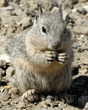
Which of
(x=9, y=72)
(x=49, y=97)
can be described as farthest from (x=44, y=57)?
(x=9, y=72)

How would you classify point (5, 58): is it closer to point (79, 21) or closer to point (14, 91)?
point (14, 91)

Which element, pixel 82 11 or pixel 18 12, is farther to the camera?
pixel 82 11

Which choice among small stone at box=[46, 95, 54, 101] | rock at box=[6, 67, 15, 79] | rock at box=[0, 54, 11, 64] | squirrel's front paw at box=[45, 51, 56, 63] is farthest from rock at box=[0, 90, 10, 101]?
squirrel's front paw at box=[45, 51, 56, 63]

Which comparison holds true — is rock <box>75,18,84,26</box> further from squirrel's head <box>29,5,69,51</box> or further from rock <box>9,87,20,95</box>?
rock <box>9,87,20,95</box>

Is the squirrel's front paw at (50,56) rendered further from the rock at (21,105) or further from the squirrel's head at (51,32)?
the rock at (21,105)

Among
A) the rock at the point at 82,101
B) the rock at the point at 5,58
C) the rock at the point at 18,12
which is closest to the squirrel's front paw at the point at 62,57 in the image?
the rock at the point at 82,101
